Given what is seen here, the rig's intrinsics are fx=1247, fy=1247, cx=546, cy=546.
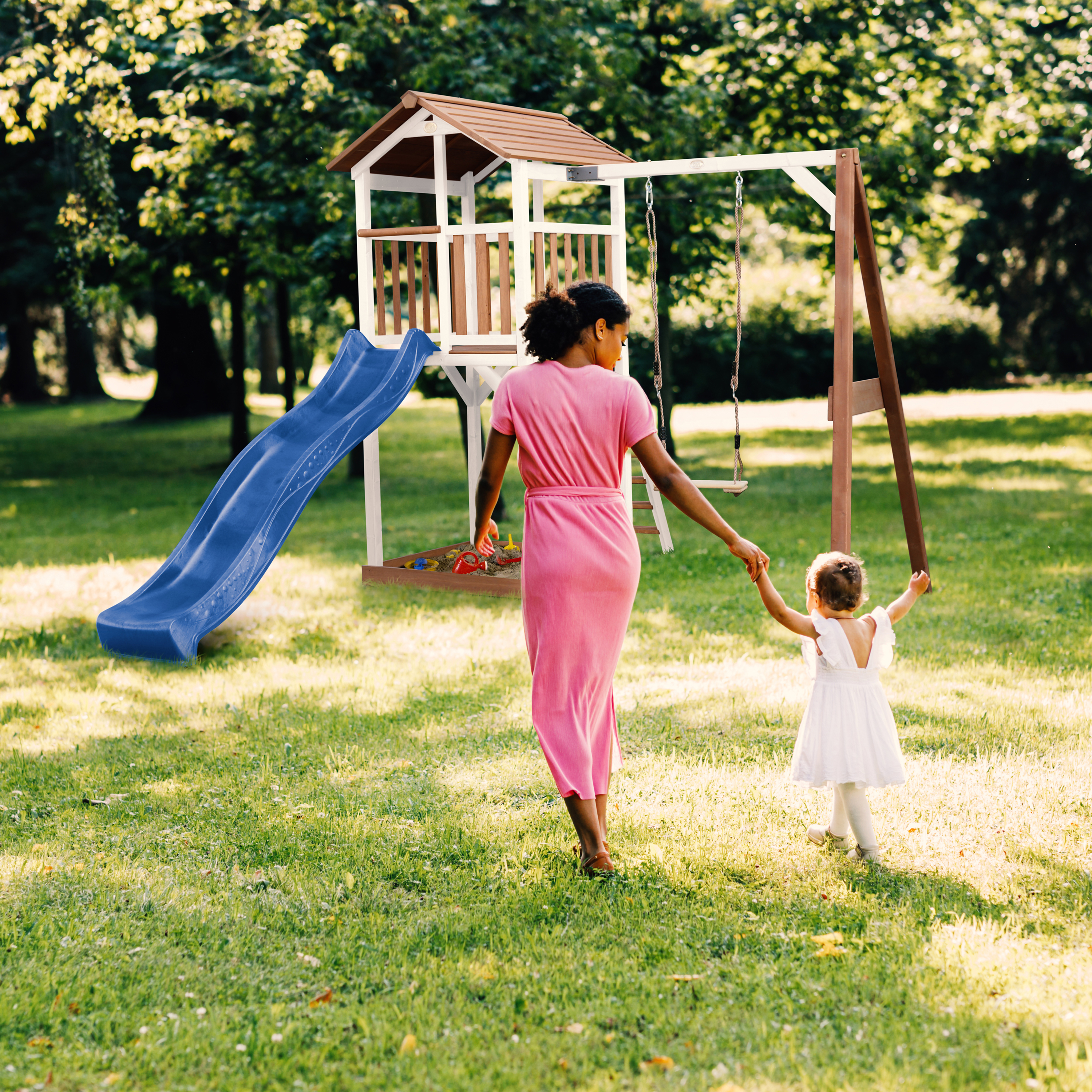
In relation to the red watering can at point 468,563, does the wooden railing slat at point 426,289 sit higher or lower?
higher

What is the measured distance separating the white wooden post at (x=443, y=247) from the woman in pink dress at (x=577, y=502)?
3579 mm

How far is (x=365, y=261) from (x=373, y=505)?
64.4 inches

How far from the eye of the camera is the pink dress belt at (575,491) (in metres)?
4.32

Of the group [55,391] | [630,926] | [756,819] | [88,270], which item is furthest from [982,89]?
[55,391]

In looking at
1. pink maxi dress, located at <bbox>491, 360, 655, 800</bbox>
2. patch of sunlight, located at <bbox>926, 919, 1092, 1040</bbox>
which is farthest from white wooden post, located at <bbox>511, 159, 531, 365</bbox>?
patch of sunlight, located at <bbox>926, 919, 1092, 1040</bbox>

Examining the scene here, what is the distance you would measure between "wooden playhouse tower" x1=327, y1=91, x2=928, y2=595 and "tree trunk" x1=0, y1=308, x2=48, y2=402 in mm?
30604

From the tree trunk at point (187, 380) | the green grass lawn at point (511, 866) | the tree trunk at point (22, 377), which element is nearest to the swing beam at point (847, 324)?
the green grass lawn at point (511, 866)

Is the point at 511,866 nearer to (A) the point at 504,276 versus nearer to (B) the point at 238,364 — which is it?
(A) the point at 504,276

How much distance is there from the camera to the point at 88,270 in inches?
713

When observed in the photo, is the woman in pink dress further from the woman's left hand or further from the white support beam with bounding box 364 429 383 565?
the white support beam with bounding box 364 429 383 565

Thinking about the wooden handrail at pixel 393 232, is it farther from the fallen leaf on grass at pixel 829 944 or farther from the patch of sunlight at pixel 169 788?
the fallen leaf on grass at pixel 829 944

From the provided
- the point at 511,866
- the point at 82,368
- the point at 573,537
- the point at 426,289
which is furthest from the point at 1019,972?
the point at 82,368

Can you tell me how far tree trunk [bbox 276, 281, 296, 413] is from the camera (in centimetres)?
1880

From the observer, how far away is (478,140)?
743 centimetres
